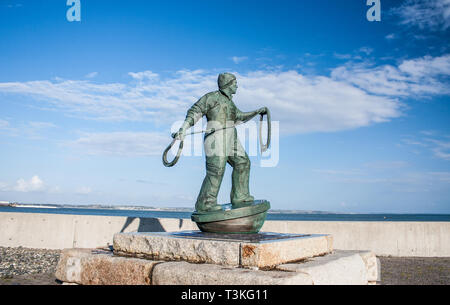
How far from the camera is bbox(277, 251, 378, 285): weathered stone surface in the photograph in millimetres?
4137

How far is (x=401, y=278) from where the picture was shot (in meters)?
7.20

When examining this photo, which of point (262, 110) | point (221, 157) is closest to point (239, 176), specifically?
point (221, 157)

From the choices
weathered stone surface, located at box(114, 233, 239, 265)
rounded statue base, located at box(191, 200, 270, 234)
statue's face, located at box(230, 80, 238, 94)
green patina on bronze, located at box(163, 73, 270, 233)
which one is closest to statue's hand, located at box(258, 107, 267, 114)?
green patina on bronze, located at box(163, 73, 270, 233)

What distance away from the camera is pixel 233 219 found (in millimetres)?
5203

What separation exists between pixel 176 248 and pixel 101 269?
3.48ft

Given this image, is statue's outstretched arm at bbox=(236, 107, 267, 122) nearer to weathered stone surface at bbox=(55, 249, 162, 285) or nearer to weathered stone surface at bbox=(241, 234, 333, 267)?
weathered stone surface at bbox=(241, 234, 333, 267)

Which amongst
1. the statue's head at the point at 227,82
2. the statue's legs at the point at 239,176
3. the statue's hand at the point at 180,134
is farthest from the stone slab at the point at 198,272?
the statue's head at the point at 227,82

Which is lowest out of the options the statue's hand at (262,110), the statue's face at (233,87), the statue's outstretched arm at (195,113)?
the statue's outstretched arm at (195,113)

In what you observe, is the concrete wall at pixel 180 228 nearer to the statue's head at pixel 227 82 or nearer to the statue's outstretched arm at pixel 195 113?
the statue's outstretched arm at pixel 195 113

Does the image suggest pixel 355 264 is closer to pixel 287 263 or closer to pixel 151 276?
pixel 287 263

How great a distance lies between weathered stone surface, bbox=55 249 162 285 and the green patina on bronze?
114 centimetres

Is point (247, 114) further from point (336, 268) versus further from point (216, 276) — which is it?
point (216, 276)

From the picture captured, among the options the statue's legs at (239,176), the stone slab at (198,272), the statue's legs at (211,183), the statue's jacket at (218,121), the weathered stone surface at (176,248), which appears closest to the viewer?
the stone slab at (198,272)

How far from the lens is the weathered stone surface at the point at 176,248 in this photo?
439 centimetres
